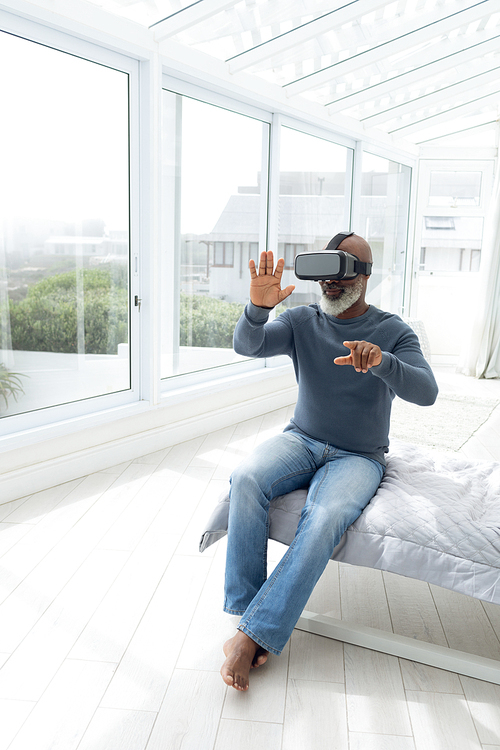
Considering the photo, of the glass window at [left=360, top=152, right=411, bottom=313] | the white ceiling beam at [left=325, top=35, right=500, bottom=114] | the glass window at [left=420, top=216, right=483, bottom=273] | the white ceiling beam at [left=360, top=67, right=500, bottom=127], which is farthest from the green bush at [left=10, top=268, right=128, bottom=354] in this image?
the glass window at [left=420, top=216, right=483, bottom=273]

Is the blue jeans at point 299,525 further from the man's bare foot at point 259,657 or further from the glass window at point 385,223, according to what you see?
the glass window at point 385,223

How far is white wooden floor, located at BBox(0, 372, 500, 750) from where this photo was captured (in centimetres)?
139

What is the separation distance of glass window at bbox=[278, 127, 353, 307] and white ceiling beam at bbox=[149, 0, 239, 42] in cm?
145

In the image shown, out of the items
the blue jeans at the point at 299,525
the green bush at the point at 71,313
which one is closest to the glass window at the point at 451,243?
the green bush at the point at 71,313

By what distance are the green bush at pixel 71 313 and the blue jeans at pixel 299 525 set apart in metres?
1.36

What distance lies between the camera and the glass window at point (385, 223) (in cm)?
532

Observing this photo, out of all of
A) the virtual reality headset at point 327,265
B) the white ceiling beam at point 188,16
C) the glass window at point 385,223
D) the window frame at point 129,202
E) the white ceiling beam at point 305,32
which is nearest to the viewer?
the virtual reality headset at point 327,265

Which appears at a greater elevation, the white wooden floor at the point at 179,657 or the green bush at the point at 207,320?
the green bush at the point at 207,320

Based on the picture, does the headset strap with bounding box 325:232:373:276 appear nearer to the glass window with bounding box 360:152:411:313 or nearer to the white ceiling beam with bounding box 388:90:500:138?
the glass window with bounding box 360:152:411:313

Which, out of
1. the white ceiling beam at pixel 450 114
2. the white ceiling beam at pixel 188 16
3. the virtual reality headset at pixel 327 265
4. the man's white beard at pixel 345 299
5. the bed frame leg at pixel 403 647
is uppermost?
the white ceiling beam at pixel 450 114

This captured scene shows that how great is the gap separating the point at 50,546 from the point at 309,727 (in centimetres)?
121

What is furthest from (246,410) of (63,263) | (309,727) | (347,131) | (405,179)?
(405,179)

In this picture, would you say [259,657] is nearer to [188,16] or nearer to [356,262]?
[356,262]

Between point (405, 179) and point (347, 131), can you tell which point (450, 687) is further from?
point (405, 179)
